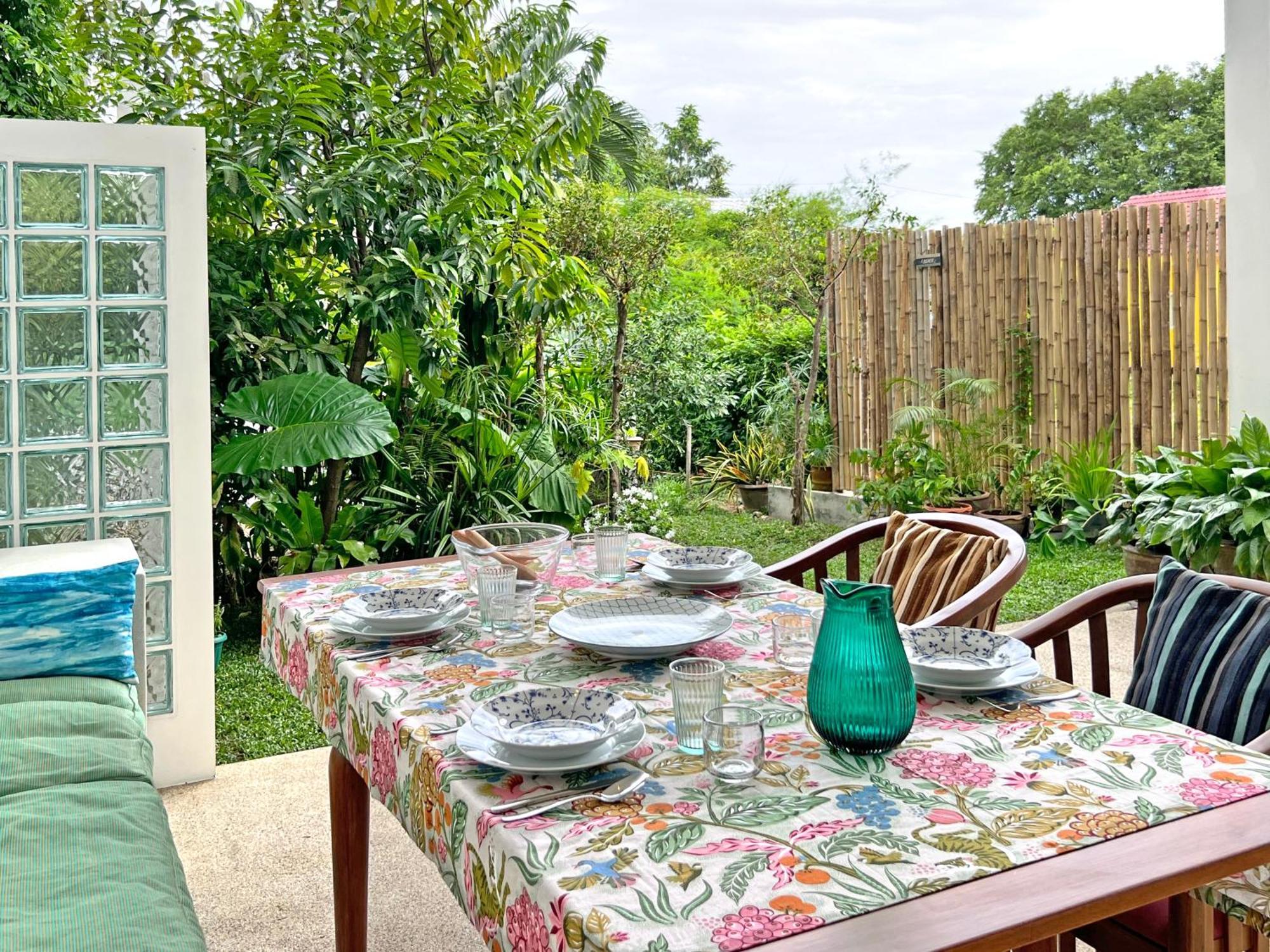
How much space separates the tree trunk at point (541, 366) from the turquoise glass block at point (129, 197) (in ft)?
8.07

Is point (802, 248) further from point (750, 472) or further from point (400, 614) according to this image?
point (400, 614)

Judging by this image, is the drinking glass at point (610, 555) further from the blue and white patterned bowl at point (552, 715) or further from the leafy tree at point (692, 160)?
the leafy tree at point (692, 160)

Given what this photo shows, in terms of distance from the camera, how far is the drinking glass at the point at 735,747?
1.14 m

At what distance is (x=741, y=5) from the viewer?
55.6 feet

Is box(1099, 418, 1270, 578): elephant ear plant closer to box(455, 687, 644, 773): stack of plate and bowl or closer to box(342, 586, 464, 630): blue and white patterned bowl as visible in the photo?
box(342, 586, 464, 630): blue and white patterned bowl

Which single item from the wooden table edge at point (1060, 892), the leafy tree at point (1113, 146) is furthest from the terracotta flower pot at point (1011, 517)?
the leafy tree at point (1113, 146)

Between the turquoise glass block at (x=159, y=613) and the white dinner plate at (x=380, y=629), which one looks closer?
the white dinner plate at (x=380, y=629)

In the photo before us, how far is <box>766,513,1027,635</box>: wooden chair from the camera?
199 cm

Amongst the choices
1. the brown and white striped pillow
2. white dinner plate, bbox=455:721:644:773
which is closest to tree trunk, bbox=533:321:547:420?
the brown and white striped pillow

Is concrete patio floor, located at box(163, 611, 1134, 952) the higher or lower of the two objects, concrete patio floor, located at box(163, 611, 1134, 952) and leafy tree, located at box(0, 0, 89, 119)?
the lower

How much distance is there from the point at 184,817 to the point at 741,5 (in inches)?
657

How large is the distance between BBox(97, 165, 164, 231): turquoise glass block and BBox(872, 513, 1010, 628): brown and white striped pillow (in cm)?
219

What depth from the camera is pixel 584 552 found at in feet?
7.97

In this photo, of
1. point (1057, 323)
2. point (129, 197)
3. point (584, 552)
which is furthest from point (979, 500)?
point (129, 197)
